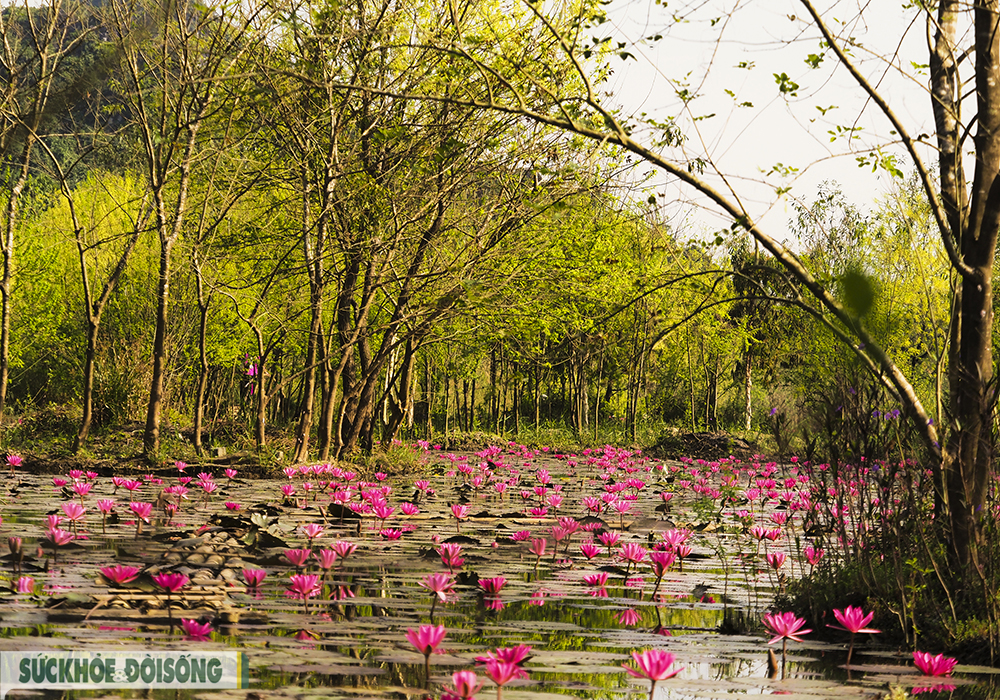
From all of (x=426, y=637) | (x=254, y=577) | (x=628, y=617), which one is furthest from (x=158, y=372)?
(x=426, y=637)

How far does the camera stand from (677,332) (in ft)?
122

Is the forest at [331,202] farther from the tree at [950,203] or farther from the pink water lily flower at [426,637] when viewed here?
the pink water lily flower at [426,637]

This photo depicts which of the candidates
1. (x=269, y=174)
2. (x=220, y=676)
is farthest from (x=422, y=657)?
(x=269, y=174)

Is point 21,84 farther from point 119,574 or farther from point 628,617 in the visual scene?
point 628,617

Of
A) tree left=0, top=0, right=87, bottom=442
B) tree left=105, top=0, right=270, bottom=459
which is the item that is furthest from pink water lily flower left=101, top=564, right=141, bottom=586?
tree left=0, top=0, right=87, bottom=442

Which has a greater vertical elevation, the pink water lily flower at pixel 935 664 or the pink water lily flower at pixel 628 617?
the pink water lily flower at pixel 935 664

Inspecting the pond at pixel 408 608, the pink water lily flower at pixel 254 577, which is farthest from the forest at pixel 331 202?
the pink water lily flower at pixel 254 577

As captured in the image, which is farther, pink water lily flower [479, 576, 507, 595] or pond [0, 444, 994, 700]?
pink water lily flower [479, 576, 507, 595]

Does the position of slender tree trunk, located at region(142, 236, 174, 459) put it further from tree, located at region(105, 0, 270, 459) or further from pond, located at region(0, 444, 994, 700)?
pond, located at region(0, 444, 994, 700)

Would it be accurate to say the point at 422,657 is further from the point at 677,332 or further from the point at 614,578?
the point at 677,332

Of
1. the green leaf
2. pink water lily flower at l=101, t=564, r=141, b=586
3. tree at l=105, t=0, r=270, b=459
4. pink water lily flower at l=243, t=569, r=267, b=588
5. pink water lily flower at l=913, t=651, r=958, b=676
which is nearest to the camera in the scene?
pink water lily flower at l=913, t=651, r=958, b=676

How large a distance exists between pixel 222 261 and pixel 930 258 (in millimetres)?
14749

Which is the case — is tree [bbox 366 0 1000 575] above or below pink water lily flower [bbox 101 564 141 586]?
above

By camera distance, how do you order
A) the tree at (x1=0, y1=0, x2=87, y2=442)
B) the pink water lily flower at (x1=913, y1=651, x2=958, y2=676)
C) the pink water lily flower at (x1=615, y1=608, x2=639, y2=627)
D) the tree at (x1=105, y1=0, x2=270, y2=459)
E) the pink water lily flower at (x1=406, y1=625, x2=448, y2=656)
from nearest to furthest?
1. the pink water lily flower at (x1=406, y1=625, x2=448, y2=656)
2. the pink water lily flower at (x1=913, y1=651, x2=958, y2=676)
3. the pink water lily flower at (x1=615, y1=608, x2=639, y2=627)
4. the tree at (x1=105, y1=0, x2=270, y2=459)
5. the tree at (x1=0, y1=0, x2=87, y2=442)
